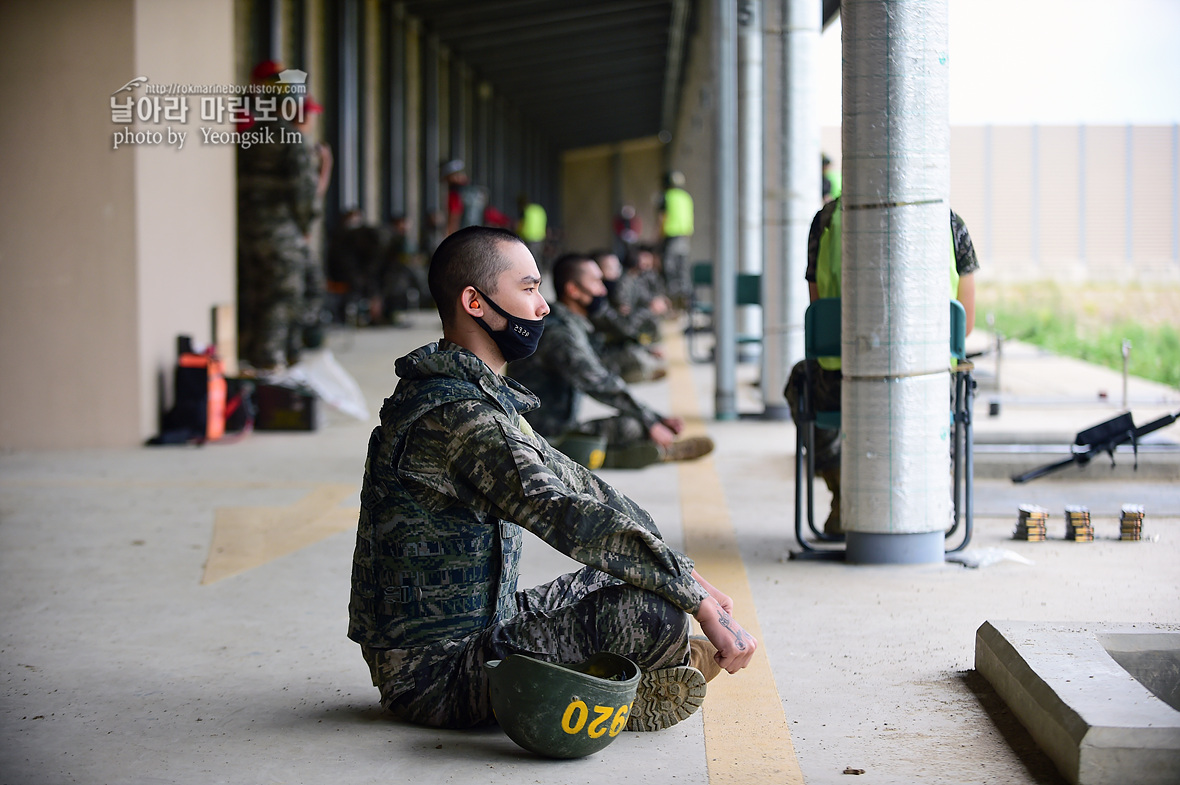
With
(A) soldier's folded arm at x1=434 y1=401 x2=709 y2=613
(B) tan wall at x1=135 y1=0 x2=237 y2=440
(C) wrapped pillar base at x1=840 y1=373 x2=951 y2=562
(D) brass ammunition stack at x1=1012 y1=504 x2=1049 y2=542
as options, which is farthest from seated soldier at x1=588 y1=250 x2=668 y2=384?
(A) soldier's folded arm at x1=434 y1=401 x2=709 y2=613

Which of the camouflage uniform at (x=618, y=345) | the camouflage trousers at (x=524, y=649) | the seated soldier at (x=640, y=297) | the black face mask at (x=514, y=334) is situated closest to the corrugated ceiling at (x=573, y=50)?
the seated soldier at (x=640, y=297)

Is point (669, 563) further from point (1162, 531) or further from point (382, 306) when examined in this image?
point (382, 306)

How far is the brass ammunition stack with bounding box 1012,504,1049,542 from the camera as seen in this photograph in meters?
5.27

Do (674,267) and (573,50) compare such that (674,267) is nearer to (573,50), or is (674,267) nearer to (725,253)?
(725,253)

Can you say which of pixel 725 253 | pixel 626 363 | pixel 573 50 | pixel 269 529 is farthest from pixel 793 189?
pixel 573 50

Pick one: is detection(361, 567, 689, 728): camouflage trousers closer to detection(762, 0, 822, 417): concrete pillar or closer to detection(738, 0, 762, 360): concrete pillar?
detection(762, 0, 822, 417): concrete pillar

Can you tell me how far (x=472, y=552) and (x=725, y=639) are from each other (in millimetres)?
655

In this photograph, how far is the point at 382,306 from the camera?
1812 centimetres

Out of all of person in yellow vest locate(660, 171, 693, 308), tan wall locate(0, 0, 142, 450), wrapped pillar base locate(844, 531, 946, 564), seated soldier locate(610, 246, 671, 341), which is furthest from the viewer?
person in yellow vest locate(660, 171, 693, 308)

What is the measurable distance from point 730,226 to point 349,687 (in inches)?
266

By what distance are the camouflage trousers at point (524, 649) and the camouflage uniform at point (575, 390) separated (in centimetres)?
333

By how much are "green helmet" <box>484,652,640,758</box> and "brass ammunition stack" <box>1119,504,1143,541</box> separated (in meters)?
3.29

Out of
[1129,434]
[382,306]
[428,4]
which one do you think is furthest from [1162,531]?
[428,4]

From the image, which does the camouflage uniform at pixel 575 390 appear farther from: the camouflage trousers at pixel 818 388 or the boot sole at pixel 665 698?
the boot sole at pixel 665 698
